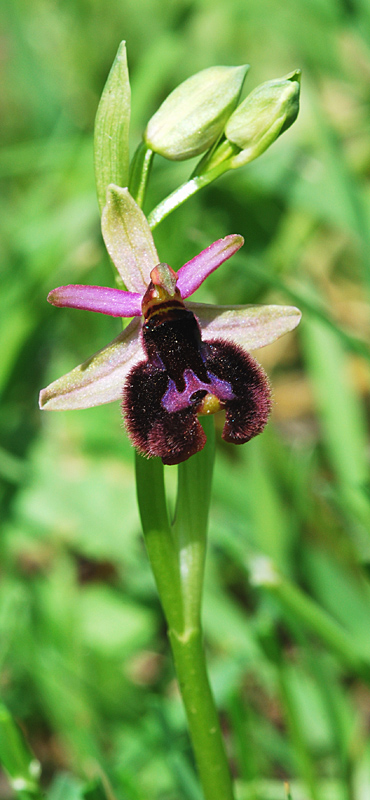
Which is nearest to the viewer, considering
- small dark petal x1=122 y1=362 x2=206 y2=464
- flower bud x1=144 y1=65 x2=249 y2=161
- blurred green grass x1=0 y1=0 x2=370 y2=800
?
small dark petal x1=122 y1=362 x2=206 y2=464

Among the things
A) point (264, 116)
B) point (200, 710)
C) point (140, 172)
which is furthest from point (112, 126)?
point (200, 710)

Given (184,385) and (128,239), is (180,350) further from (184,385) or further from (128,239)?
(128,239)

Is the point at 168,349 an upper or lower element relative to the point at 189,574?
upper

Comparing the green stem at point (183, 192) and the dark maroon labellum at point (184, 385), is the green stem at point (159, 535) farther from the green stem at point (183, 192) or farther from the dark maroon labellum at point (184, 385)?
the green stem at point (183, 192)

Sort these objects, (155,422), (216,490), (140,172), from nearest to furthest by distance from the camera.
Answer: (155,422), (140,172), (216,490)

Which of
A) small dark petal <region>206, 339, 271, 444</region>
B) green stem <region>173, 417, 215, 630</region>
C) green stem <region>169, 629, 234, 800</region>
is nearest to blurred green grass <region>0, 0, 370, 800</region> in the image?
green stem <region>169, 629, 234, 800</region>

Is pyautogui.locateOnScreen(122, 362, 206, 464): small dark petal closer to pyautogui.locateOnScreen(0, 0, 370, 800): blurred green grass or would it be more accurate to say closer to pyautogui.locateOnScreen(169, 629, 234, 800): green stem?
pyautogui.locateOnScreen(169, 629, 234, 800): green stem

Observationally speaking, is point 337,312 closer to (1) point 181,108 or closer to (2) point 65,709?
(2) point 65,709
